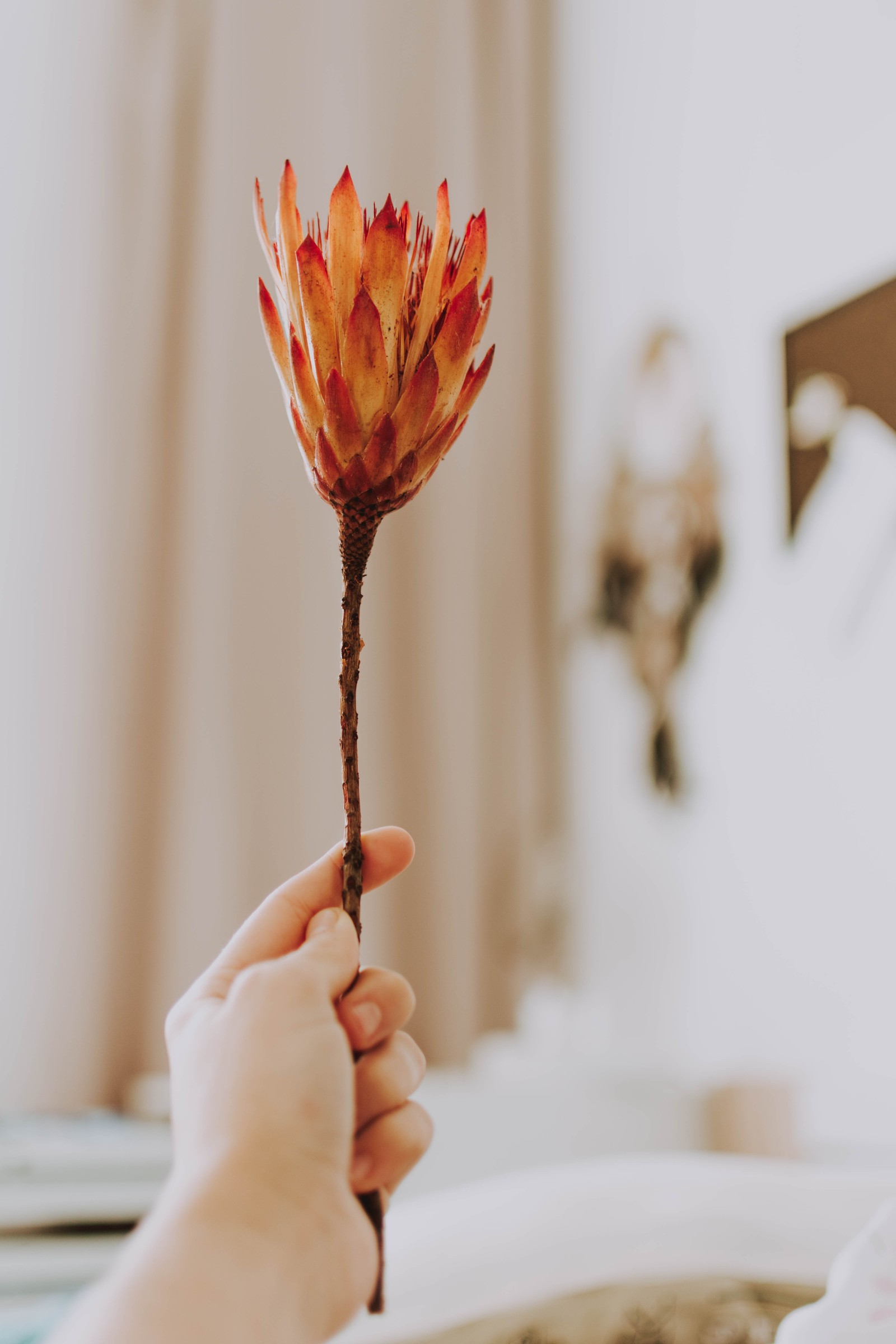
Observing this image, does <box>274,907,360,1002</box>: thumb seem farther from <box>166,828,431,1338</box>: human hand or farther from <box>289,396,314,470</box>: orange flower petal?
<box>289,396,314,470</box>: orange flower petal

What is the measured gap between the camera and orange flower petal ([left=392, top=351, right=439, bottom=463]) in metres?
0.44

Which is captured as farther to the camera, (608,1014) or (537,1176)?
Answer: (608,1014)

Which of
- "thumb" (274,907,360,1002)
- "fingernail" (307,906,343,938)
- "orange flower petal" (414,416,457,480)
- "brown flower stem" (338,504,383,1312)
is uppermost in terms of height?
"orange flower petal" (414,416,457,480)

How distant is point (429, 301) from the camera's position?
0.46 m

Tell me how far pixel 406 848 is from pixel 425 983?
1217 mm

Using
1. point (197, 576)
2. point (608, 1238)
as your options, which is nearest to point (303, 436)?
point (608, 1238)

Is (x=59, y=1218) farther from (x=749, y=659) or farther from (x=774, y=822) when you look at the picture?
(x=749, y=659)

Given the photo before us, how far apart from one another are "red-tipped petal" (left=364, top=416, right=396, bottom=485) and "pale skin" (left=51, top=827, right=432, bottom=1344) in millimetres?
196

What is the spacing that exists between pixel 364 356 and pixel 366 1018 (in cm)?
31

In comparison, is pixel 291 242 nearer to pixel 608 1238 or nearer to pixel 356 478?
pixel 356 478

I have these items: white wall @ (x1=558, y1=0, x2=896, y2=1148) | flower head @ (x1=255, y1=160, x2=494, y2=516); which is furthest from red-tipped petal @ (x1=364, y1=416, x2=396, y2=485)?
white wall @ (x1=558, y1=0, x2=896, y2=1148)

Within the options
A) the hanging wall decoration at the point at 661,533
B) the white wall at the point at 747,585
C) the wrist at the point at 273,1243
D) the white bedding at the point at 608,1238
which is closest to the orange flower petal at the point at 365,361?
the wrist at the point at 273,1243

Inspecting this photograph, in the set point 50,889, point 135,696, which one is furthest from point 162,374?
point 50,889

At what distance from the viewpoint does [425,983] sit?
170cm
